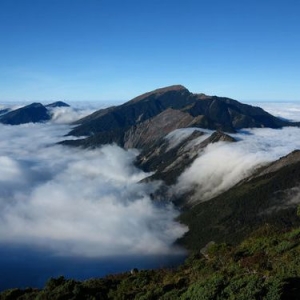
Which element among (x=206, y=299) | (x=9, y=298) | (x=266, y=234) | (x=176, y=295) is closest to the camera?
(x=206, y=299)

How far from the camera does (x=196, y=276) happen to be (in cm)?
4925

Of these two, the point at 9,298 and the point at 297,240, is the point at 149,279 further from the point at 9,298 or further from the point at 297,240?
the point at 297,240

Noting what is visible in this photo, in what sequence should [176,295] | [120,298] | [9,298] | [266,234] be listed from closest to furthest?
[176,295] → [120,298] → [9,298] → [266,234]

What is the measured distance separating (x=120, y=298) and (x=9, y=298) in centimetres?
1384

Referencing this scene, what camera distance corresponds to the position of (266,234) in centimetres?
7250

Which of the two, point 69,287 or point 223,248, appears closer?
point 69,287

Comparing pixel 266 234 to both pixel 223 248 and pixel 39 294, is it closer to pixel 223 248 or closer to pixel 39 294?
pixel 223 248

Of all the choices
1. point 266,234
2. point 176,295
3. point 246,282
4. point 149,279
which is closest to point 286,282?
point 246,282

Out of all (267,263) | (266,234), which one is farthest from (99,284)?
(266,234)

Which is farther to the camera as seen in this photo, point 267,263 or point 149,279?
point 149,279

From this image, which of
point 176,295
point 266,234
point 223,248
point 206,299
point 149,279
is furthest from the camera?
point 266,234

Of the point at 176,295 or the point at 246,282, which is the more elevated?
the point at 246,282

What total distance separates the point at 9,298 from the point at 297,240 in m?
37.3

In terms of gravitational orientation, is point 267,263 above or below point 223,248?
above
